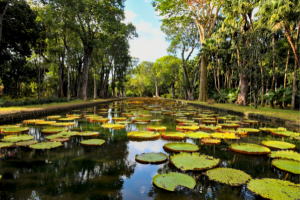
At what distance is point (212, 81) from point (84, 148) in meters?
25.1

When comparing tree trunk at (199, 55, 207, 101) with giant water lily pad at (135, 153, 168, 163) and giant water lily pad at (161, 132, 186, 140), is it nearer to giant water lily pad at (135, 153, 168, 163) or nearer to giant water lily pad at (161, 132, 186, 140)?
giant water lily pad at (161, 132, 186, 140)

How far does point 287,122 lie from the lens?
5535mm

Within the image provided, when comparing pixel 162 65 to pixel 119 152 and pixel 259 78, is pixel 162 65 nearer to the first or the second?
pixel 259 78

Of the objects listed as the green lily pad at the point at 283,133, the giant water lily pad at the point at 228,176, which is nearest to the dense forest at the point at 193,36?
the green lily pad at the point at 283,133

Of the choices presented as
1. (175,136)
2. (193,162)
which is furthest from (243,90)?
(193,162)

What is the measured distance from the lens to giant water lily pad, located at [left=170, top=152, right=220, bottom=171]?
2166mm

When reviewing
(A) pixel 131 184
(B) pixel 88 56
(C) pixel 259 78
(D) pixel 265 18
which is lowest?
(A) pixel 131 184

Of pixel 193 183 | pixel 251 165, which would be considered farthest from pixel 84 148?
pixel 251 165

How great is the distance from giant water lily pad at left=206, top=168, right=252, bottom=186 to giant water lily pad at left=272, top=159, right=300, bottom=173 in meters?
0.72

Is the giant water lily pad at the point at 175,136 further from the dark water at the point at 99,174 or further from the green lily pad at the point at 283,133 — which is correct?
the green lily pad at the point at 283,133

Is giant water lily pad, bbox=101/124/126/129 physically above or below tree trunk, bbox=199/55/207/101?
below

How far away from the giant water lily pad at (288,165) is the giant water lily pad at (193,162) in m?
0.85

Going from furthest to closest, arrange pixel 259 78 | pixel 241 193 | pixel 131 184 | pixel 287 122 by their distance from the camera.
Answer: pixel 259 78, pixel 287 122, pixel 131 184, pixel 241 193

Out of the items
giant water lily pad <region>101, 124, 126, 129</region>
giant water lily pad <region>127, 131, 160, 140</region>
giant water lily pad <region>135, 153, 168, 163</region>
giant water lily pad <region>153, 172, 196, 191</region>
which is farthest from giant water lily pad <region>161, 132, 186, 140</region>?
giant water lily pad <region>153, 172, 196, 191</region>
